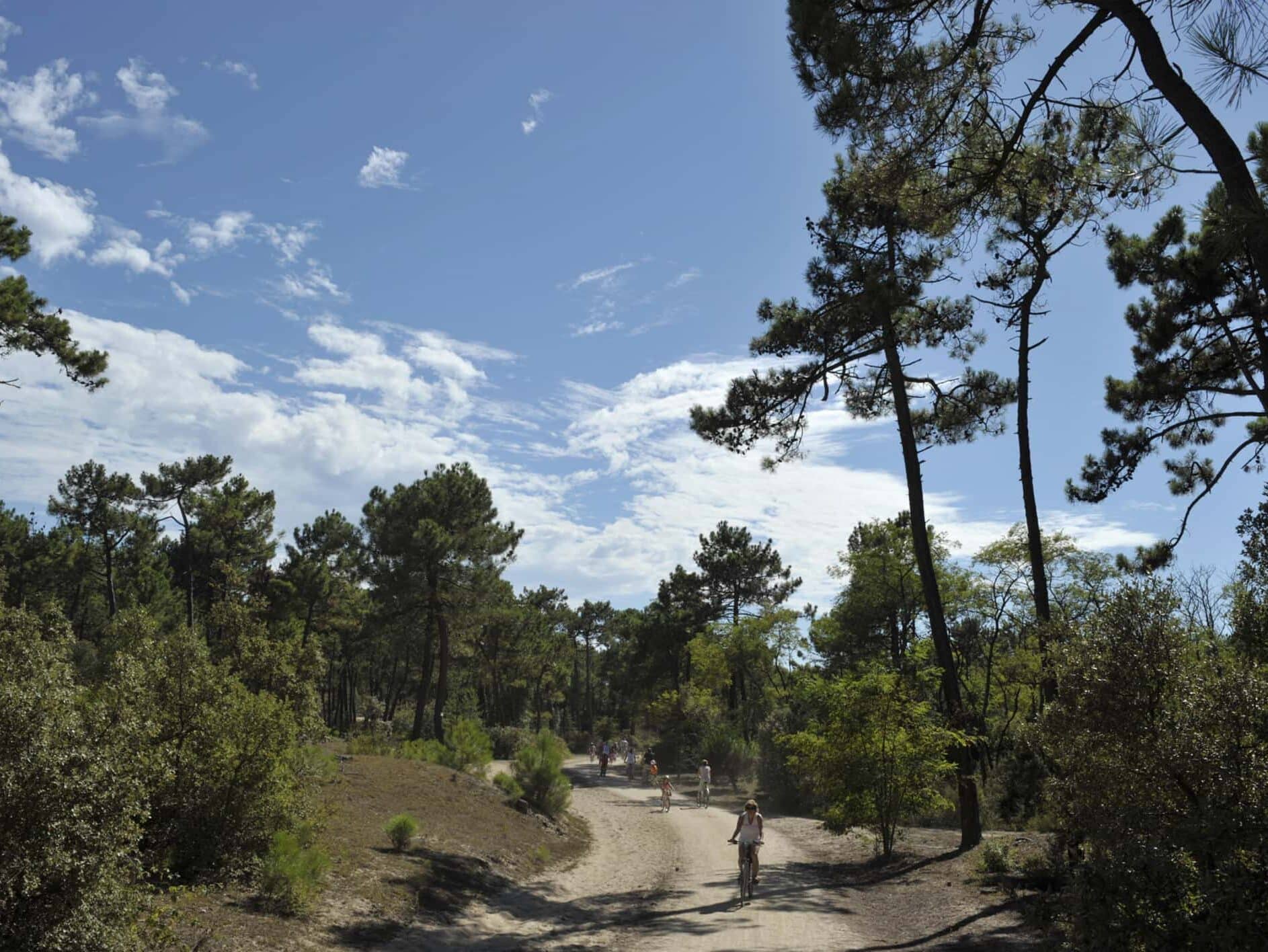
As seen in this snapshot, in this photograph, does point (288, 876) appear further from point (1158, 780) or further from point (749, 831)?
point (1158, 780)

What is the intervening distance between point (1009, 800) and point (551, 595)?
2547 inches

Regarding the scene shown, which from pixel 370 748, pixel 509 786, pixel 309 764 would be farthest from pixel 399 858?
pixel 370 748

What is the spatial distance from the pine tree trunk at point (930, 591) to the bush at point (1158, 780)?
7.84 metres

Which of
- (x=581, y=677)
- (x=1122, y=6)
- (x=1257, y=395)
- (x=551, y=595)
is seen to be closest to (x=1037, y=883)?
(x=1257, y=395)

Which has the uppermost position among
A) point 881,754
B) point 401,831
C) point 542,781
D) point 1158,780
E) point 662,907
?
point 1158,780

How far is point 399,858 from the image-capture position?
13.9 m

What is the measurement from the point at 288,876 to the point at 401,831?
182 inches

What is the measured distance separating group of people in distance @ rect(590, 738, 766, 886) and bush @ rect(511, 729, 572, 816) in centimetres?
509

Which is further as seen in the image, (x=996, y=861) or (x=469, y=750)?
(x=469, y=750)

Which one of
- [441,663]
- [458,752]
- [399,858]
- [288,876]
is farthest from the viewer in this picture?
[441,663]

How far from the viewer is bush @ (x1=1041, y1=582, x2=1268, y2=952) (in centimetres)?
535

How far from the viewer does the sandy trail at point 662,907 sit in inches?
430

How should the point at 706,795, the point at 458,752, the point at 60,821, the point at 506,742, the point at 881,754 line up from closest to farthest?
1. the point at 60,821
2. the point at 881,754
3. the point at 458,752
4. the point at 706,795
5. the point at 506,742

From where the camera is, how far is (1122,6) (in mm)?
8156
